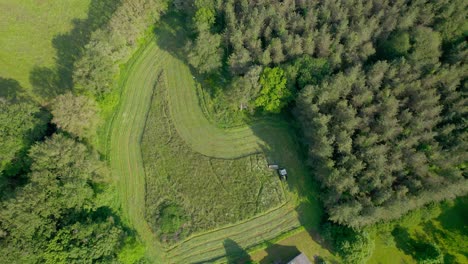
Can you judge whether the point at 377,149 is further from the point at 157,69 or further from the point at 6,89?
the point at 6,89

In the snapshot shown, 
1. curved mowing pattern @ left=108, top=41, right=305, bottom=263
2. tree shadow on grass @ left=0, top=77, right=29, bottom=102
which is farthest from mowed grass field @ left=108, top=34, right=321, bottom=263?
tree shadow on grass @ left=0, top=77, right=29, bottom=102

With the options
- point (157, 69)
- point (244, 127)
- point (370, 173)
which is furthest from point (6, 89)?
point (370, 173)

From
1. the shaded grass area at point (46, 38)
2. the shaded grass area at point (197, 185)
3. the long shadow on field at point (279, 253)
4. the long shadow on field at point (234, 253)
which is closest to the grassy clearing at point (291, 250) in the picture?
the long shadow on field at point (279, 253)

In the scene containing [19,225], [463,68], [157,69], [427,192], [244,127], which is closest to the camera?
[19,225]

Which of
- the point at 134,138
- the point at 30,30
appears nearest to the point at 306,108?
the point at 134,138

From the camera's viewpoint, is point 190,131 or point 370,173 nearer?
point 370,173

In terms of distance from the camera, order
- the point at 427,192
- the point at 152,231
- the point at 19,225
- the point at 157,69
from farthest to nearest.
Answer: the point at 157,69 < the point at 152,231 < the point at 427,192 < the point at 19,225

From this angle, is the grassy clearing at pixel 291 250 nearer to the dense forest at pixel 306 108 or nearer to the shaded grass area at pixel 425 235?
the dense forest at pixel 306 108
